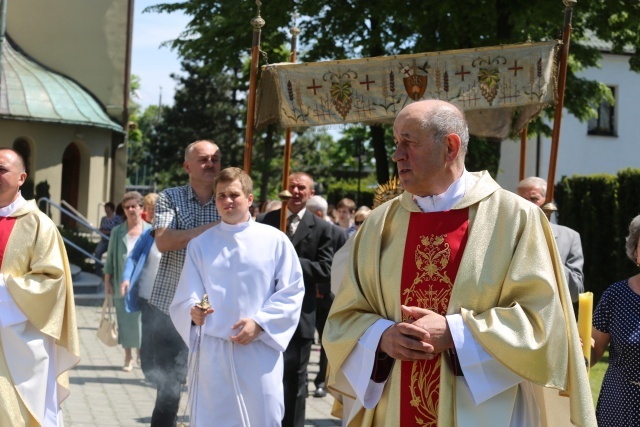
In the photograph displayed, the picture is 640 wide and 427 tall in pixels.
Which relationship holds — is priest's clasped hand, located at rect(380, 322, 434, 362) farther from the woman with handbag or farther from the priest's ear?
the woman with handbag

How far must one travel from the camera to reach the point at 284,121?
7.34m

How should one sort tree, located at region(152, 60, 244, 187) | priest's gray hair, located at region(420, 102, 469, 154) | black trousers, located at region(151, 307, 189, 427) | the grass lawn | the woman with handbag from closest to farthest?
priest's gray hair, located at region(420, 102, 469, 154) → black trousers, located at region(151, 307, 189, 427) → the grass lawn → the woman with handbag → tree, located at region(152, 60, 244, 187)

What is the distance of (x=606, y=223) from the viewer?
18250 mm

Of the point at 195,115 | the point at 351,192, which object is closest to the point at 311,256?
the point at 351,192

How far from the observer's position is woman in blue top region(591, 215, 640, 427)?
5.28 m

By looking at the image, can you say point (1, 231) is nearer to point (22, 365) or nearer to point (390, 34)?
point (22, 365)

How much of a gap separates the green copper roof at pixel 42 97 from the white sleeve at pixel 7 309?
25767 mm

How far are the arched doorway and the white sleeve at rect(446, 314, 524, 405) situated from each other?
3084 cm

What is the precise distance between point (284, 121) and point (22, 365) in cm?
253

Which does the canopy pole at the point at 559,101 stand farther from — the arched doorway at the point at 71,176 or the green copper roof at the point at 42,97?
the arched doorway at the point at 71,176

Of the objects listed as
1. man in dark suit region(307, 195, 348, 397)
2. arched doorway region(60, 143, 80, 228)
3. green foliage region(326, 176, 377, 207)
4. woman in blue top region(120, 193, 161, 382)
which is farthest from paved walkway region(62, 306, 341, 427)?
arched doorway region(60, 143, 80, 228)

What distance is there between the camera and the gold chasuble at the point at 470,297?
3.90 m

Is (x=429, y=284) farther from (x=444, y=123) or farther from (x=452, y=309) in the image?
(x=444, y=123)

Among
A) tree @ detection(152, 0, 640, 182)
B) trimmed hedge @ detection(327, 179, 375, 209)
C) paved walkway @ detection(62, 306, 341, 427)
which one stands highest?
tree @ detection(152, 0, 640, 182)
